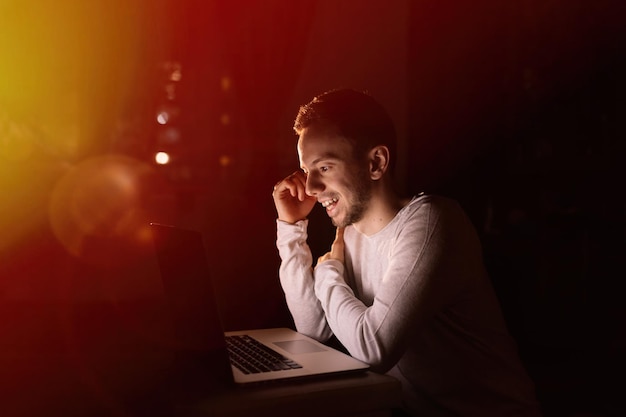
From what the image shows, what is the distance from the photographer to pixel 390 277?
4.06ft

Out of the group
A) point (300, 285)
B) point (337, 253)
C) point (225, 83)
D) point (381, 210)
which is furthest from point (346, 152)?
point (225, 83)

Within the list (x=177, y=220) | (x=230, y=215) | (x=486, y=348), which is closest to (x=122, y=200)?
(x=177, y=220)

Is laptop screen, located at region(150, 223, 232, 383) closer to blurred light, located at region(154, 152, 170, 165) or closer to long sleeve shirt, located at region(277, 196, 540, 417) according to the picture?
long sleeve shirt, located at region(277, 196, 540, 417)

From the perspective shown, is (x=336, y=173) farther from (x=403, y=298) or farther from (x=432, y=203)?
(x=403, y=298)

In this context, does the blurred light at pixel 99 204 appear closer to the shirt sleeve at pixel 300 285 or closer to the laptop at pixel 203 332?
the shirt sleeve at pixel 300 285

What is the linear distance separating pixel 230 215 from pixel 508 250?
133cm

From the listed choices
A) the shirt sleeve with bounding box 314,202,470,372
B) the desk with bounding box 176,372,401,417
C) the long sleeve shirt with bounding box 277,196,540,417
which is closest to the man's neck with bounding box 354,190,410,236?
the long sleeve shirt with bounding box 277,196,540,417

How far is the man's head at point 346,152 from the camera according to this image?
153cm

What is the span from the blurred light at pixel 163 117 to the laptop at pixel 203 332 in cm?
68

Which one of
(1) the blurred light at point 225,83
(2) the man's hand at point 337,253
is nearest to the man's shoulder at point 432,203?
(2) the man's hand at point 337,253

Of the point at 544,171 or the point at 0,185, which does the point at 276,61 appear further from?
the point at 544,171

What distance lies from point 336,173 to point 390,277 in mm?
413

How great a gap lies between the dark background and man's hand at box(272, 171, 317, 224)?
0.15 meters

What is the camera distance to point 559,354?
7.34 feet
